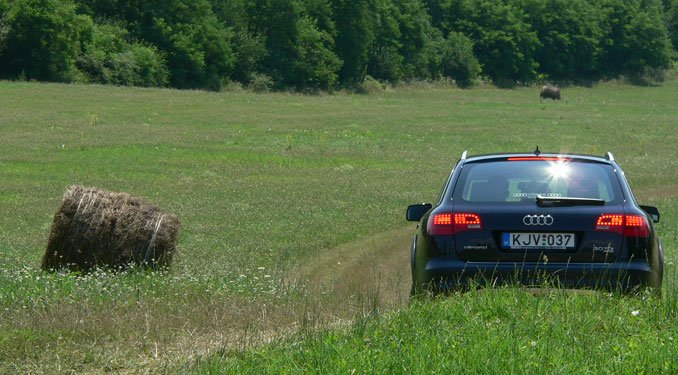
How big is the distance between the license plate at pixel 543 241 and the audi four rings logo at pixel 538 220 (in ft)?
0.29

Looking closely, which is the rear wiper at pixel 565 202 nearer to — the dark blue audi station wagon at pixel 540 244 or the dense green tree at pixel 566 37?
the dark blue audi station wagon at pixel 540 244

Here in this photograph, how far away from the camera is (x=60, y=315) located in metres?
7.91

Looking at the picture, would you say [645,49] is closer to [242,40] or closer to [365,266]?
[242,40]

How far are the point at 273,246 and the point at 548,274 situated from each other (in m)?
7.84

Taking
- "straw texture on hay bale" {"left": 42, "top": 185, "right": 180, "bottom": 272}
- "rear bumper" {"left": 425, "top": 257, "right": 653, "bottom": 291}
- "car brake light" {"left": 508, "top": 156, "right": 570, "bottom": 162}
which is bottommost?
"straw texture on hay bale" {"left": 42, "top": 185, "right": 180, "bottom": 272}

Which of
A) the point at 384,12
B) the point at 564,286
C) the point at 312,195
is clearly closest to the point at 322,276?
the point at 564,286

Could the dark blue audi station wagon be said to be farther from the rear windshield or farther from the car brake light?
the car brake light

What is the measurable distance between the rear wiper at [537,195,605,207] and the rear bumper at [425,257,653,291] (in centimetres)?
49

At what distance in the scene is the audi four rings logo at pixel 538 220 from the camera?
9039 mm

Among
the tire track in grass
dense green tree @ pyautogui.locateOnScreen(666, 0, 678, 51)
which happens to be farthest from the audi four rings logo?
dense green tree @ pyautogui.locateOnScreen(666, 0, 678, 51)

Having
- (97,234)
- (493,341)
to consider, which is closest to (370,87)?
(97,234)

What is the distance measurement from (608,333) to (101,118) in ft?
118

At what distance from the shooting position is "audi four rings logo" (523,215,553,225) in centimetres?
904

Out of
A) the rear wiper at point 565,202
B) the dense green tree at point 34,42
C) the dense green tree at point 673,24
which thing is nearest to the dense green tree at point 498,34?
the dense green tree at point 673,24
